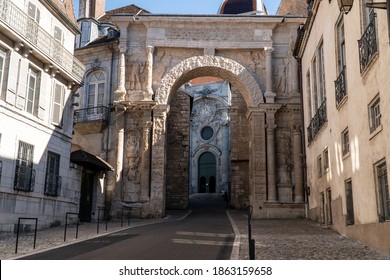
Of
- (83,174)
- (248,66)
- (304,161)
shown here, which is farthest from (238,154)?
(83,174)

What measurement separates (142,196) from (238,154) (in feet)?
34.1

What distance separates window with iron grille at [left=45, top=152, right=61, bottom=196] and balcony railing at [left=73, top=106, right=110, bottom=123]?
708 centimetres

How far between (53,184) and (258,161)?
984 cm

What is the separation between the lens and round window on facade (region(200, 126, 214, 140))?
43094 mm

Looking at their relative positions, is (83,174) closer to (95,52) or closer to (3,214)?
(3,214)

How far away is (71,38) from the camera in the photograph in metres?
16.9

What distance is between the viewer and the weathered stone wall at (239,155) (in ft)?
91.4

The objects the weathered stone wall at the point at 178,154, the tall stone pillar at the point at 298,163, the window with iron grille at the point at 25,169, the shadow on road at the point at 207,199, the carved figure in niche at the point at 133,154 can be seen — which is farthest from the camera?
the shadow on road at the point at 207,199

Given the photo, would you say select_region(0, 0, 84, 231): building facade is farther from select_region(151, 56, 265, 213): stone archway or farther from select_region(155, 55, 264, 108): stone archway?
select_region(155, 55, 264, 108): stone archway

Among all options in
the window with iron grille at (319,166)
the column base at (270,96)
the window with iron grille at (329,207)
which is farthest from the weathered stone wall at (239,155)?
the window with iron grille at (329,207)

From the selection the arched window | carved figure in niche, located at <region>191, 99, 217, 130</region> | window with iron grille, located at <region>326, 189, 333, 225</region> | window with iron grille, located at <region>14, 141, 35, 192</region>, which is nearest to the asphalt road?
window with iron grille, located at <region>14, 141, 35, 192</region>

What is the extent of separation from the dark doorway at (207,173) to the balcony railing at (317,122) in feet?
82.4

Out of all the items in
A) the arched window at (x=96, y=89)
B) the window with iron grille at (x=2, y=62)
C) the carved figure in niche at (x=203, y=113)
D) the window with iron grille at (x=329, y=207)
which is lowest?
the window with iron grille at (x=329, y=207)

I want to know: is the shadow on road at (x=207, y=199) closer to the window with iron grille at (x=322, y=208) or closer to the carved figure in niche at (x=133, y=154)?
the carved figure in niche at (x=133, y=154)
